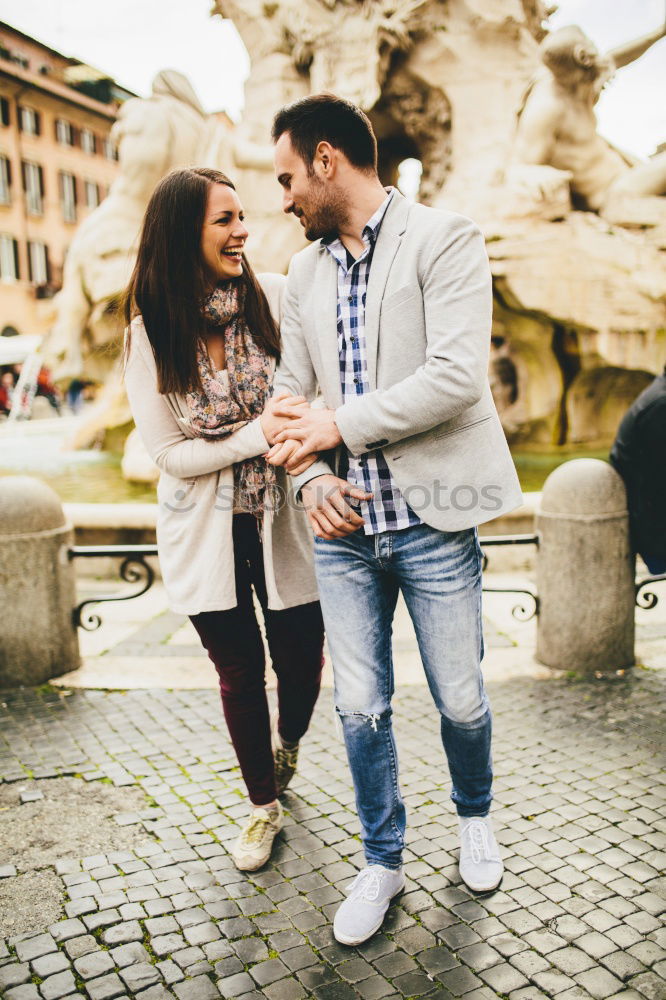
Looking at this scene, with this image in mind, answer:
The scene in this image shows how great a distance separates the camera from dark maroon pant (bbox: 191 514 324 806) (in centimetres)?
258

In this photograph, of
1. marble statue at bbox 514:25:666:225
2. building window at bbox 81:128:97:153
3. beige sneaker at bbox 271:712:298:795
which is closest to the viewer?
beige sneaker at bbox 271:712:298:795

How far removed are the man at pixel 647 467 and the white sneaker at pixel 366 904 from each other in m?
2.07

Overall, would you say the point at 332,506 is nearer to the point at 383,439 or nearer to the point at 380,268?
the point at 383,439

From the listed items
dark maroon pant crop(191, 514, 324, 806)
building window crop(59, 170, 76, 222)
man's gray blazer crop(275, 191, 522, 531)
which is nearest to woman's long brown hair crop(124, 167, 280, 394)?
man's gray blazer crop(275, 191, 522, 531)

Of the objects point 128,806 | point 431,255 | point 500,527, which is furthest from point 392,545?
point 500,527

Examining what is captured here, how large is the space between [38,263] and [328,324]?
137 feet

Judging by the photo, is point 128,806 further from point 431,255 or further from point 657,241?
point 657,241

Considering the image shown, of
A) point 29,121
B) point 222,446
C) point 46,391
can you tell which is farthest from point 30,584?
point 29,121

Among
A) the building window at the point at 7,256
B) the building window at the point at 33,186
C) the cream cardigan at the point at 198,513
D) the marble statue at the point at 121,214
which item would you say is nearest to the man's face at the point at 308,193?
the cream cardigan at the point at 198,513

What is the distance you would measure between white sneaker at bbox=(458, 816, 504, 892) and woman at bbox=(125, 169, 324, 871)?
1.98ft

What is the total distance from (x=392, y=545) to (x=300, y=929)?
1064 millimetres

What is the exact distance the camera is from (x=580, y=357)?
927 cm

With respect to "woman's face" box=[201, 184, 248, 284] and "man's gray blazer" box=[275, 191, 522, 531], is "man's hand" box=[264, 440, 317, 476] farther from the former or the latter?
"woman's face" box=[201, 184, 248, 284]

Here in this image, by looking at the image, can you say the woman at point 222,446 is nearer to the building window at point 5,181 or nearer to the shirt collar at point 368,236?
the shirt collar at point 368,236
